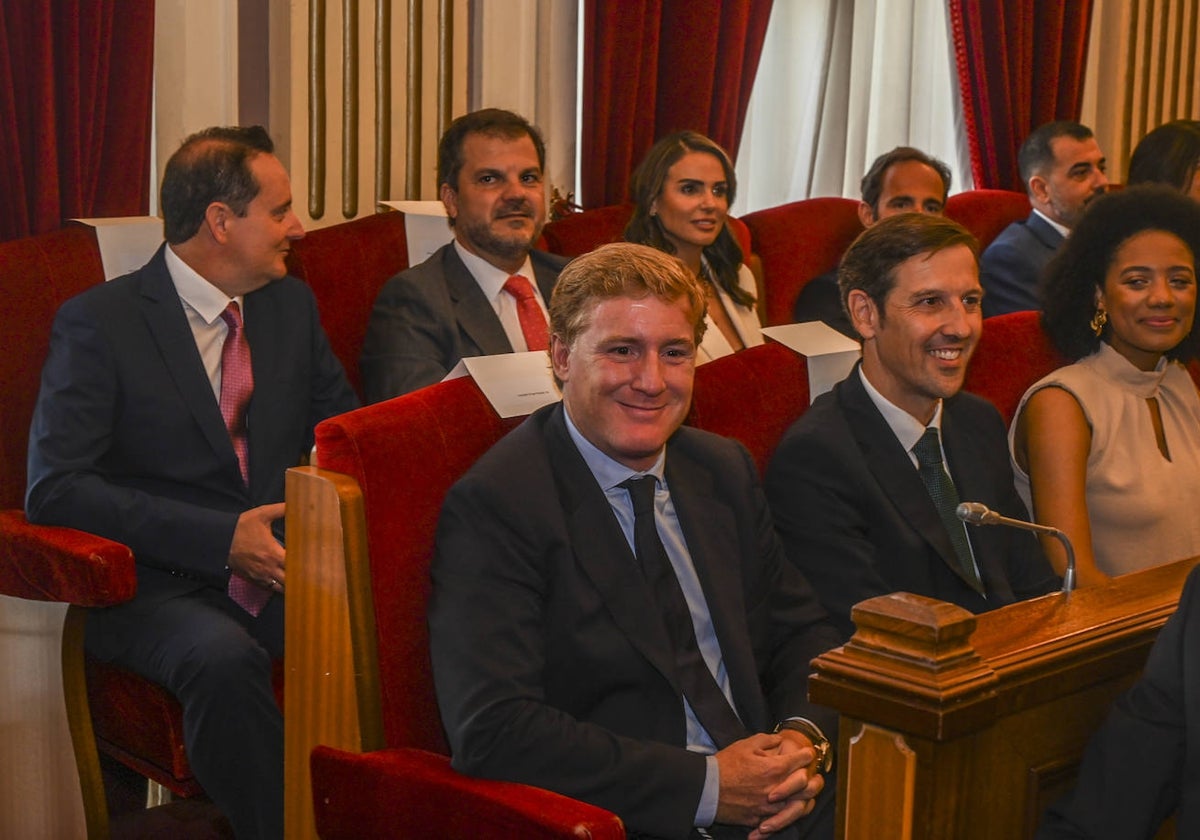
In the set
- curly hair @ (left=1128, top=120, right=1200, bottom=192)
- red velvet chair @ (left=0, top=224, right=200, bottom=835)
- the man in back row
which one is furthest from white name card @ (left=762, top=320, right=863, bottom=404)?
curly hair @ (left=1128, top=120, right=1200, bottom=192)

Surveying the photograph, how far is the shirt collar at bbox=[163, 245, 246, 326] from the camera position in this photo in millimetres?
2936

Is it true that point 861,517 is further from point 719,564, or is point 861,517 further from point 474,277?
point 474,277

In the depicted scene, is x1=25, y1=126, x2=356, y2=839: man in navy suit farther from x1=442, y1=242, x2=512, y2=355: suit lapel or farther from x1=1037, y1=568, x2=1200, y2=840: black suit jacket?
x1=1037, y1=568, x2=1200, y2=840: black suit jacket

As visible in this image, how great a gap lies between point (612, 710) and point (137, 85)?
2284 mm

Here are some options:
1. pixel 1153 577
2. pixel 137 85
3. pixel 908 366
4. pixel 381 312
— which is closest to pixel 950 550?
pixel 908 366

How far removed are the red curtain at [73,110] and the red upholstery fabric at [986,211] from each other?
295cm

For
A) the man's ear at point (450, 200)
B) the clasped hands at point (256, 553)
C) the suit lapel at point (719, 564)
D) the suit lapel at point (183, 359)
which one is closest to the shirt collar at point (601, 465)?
the suit lapel at point (719, 564)

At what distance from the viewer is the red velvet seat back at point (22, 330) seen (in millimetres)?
2865

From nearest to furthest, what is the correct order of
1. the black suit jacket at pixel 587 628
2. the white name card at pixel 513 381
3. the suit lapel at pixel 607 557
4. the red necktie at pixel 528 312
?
the black suit jacket at pixel 587 628
the suit lapel at pixel 607 557
the white name card at pixel 513 381
the red necktie at pixel 528 312

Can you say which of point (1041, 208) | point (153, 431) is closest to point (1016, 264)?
point (1041, 208)

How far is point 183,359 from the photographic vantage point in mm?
2840

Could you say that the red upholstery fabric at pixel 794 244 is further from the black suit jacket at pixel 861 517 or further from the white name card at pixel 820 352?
the black suit jacket at pixel 861 517

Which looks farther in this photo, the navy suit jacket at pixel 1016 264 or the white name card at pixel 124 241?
the navy suit jacket at pixel 1016 264

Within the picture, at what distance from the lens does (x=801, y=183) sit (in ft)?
19.1
